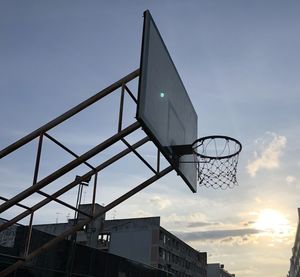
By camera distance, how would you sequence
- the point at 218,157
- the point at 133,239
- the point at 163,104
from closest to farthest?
the point at 163,104
the point at 218,157
the point at 133,239

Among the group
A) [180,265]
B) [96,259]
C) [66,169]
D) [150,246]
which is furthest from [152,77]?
[180,265]

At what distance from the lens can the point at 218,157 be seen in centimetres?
991

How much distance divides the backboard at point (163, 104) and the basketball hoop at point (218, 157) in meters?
0.50

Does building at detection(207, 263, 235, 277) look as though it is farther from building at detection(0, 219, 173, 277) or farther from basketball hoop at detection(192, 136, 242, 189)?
basketball hoop at detection(192, 136, 242, 189)

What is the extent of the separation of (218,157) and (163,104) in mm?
2039

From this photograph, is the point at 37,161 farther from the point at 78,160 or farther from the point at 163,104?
the point at 163,104

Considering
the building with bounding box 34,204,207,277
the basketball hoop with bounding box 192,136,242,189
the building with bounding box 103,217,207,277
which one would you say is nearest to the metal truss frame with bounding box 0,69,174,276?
the basketball hoop with bounding box 192,136,242,189

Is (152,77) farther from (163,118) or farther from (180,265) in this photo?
(180,265)

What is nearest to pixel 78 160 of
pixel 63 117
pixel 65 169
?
pixel 65 169

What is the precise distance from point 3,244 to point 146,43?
35.1 ft

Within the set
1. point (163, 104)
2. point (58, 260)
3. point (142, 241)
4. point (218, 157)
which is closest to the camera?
point (163, 104)

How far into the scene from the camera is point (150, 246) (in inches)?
2467

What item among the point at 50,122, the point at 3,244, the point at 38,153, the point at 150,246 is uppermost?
the point at 150,246

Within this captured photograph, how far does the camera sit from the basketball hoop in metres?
9.99
